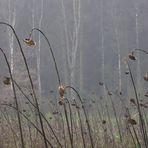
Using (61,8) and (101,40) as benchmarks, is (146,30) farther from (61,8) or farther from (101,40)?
(61,8)

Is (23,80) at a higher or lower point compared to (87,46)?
lower

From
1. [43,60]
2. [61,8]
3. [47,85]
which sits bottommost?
[47,85]

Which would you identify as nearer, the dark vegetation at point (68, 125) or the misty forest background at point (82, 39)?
the dark vegetation at point (68, 125)

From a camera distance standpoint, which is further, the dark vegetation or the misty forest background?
the misty forest background

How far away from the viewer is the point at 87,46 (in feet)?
99.0

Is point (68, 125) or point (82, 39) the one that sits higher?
point (82, 39)

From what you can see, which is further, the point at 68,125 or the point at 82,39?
the point at 82,39

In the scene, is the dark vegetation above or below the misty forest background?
below

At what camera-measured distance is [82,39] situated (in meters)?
30.2

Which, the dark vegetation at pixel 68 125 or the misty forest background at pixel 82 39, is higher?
the misty forest background at pixel 82 39

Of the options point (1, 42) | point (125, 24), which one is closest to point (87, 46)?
point (125, 24)

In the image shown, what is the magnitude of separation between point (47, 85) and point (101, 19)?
7.08 m

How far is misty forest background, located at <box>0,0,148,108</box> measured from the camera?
2744 cm

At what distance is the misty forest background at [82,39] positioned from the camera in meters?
27.4
